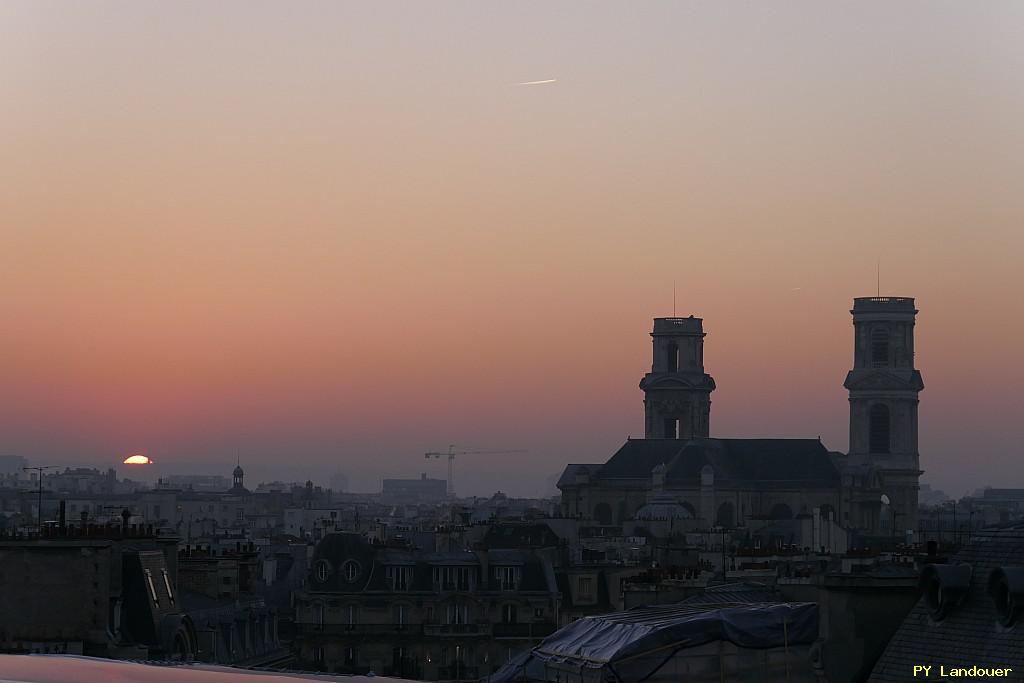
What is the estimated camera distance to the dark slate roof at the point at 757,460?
183 meters

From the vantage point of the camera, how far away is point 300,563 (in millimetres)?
78250

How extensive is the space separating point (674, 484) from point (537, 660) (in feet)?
503

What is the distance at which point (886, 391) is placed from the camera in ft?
643

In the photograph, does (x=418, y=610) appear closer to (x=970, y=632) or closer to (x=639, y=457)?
(x=970, y=632)

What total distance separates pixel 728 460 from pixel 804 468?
20.4ft

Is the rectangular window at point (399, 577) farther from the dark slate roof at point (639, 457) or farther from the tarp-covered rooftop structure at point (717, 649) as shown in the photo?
the dark slate roof at point (639, 457)

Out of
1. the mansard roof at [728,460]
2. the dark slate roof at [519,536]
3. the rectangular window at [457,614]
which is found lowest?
the rectangular window at [457,614]

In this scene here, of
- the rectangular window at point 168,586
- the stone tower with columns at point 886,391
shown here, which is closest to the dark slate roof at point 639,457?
the stone tower with columns at point 886,391

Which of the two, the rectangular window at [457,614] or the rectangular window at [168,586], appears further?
the rectangular window at [457,614]

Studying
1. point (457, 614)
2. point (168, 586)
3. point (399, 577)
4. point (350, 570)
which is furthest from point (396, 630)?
point (168, 586)

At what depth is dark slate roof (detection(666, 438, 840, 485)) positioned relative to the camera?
183125mm

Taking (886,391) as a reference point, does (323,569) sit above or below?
below

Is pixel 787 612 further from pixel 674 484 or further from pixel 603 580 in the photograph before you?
pixel 674 484

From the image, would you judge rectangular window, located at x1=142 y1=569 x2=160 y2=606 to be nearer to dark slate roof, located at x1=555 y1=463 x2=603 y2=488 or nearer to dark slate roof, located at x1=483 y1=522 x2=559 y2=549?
dark slate roof, located at x1=483 y1=522 x2=559 y2=549
